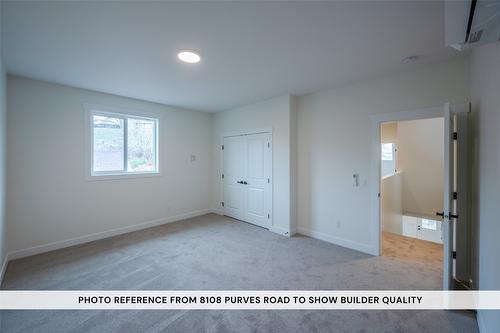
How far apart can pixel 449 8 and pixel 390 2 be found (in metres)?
0.67

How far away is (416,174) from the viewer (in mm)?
6113

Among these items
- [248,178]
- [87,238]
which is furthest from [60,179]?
[248,178]

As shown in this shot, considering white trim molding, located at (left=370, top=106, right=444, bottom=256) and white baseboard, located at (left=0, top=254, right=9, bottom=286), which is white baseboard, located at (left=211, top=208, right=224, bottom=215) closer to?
white trim molding, located at (left=370, top=106, right=444, bottom=256)

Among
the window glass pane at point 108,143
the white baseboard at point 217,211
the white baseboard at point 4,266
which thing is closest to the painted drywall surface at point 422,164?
the white baseboard at point 217,211

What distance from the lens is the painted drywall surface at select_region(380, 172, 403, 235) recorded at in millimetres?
4414

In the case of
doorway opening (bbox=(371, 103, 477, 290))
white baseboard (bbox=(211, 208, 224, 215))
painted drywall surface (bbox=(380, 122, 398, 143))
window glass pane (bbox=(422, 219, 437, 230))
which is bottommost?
window glass pane (bbox=(422, 219, 437, 230))

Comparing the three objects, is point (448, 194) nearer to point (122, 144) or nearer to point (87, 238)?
point (122, 144)

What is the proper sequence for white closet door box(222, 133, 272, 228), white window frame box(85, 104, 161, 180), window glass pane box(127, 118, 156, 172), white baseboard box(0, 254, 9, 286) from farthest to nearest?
1. white closet door box(222, 133, 272, 228)
2. window glass pane box(127, 118, 156, 172)
3. white window frame box(85, 104, 161, 180)
4. white baseboard box(0, 254, 9, 286)

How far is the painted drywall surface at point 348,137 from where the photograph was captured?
2738mm

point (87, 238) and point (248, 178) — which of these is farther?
point (248, 178)

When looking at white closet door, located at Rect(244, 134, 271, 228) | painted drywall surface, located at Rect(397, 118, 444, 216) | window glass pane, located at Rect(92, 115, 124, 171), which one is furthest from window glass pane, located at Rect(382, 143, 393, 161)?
window glass pane, located at Rect(92, 115, 124, 171)

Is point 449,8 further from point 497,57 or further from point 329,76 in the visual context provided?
point 329,76

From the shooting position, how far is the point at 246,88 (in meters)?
3.64

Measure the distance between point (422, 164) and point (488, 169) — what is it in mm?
5258
